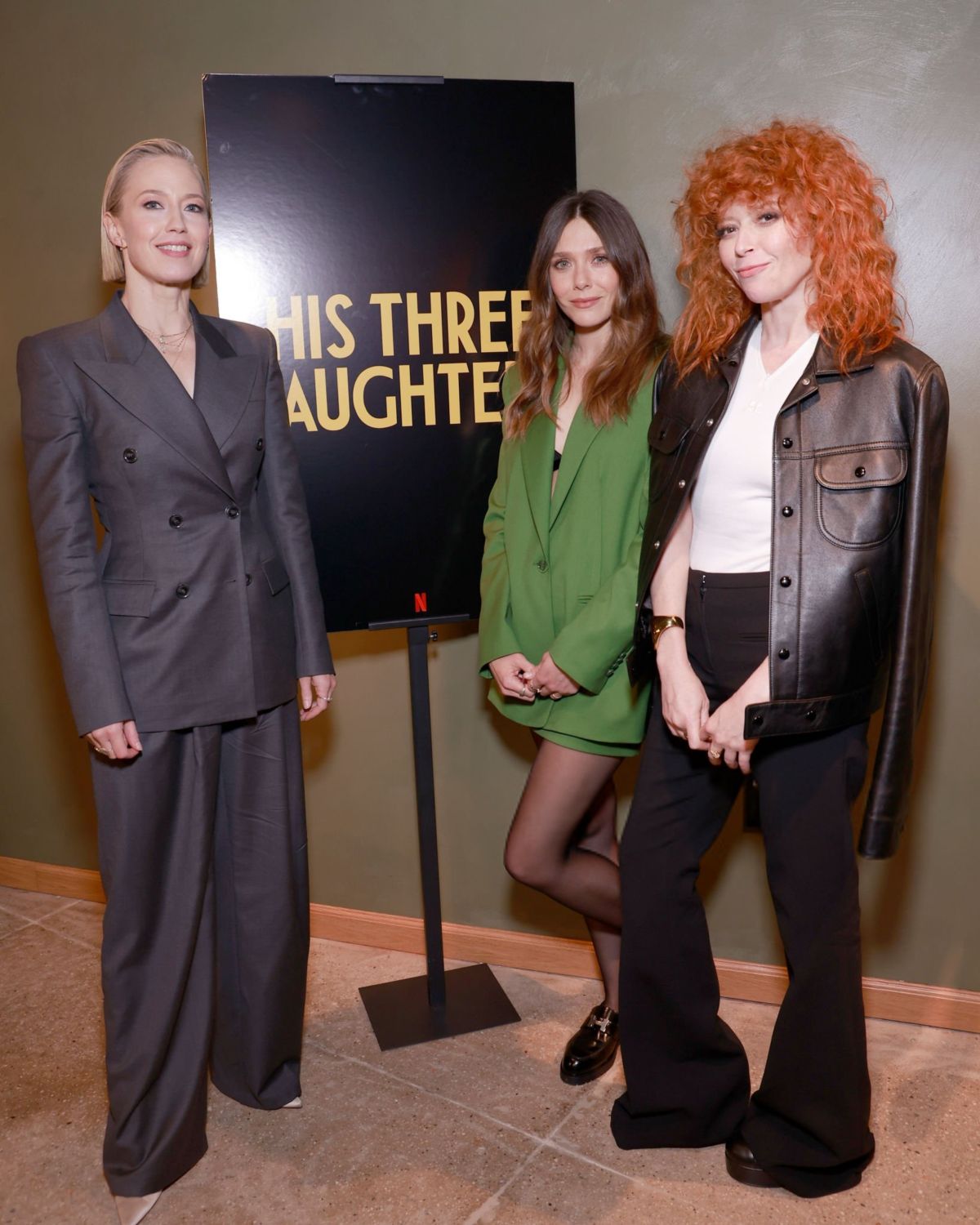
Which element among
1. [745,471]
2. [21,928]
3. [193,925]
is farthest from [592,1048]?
[21,928]

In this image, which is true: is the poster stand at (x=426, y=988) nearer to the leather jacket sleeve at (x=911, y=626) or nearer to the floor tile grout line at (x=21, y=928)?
the leather jacket sleeve at (x=911, y=626)

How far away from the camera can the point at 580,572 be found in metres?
2.37

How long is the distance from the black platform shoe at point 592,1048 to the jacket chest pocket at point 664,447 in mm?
1274

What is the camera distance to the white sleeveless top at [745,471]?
6.40 feet

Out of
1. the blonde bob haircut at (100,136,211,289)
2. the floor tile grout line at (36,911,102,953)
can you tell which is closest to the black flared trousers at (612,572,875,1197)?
the blonde bob haircut at (100,136,211,289)

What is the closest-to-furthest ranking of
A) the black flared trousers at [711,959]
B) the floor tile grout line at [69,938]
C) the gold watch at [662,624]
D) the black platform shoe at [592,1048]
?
the black flared trousers at [711,959]
the gold watch at [662,624]
the black platform shoe at [592,1048]
the floor tile grout line at [69,938]

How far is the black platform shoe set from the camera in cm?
260

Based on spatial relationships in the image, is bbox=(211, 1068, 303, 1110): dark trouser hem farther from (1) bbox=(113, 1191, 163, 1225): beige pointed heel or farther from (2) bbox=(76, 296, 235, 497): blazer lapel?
(2) bbox=(76, 296, 235, 497): blazer lapel

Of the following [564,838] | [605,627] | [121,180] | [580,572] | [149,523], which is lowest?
[564,838]

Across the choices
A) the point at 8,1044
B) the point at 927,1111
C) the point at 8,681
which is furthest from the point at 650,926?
the point at 8,681

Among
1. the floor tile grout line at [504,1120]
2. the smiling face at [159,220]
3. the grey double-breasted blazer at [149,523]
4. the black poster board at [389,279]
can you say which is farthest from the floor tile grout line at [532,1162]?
the smiling face at [159,220]

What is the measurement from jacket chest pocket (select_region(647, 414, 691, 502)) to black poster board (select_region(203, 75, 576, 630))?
580 mm

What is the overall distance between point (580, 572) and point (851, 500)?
657 mm

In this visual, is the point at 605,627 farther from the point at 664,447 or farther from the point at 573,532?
the point at 664,447
